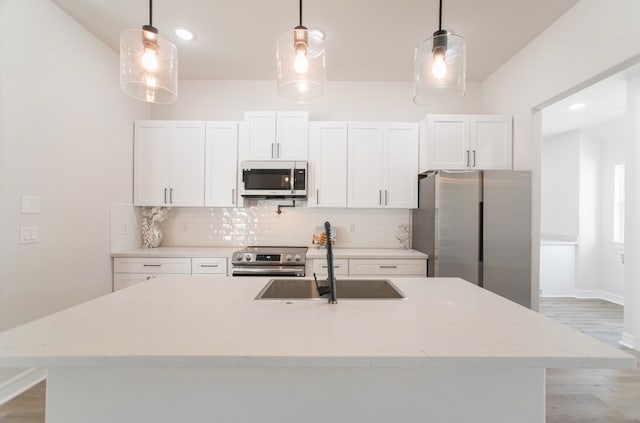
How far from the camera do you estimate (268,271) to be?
2.87 metres

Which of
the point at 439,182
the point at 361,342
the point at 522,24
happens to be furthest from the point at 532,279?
the point at 361,342

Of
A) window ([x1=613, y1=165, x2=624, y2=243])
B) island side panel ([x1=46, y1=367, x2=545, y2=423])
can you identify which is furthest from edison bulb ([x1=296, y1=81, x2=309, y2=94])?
window ([x1=613, y1=165, x2=624, y2=243])

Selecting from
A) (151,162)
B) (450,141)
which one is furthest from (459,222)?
(151,162)

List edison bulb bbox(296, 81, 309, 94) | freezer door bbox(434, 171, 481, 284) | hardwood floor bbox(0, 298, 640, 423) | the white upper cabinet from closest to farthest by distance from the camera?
edison bulb bbox(296, 81, 309, 94)
hardwood floor bbox(0, 298, 640, 423)
freezer door bbox(434, 171, 481, 284)
the white upper cabinet

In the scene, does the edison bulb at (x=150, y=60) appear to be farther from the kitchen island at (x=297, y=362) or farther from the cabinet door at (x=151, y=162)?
the cabinet door at (x=151, y=162)

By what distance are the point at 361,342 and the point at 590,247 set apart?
5.70 m

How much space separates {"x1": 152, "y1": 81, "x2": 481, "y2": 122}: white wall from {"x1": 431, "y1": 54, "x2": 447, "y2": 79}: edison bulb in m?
2.14

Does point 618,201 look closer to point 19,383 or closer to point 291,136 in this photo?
point 291,136

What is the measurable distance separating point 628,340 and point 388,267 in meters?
2.59

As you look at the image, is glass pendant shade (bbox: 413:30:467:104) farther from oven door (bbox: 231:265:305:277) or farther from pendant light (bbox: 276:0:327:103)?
oven door (bbox: 231:265:305:277)

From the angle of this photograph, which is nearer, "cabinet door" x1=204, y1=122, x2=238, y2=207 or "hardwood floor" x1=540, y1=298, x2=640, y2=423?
"hardwood floor" x1=540, y1=298, x2=640, y2=423

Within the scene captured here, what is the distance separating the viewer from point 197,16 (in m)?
2.40

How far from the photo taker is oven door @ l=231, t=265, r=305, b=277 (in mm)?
2846

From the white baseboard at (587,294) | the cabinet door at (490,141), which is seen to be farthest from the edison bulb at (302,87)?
the white baseboard at (587,294)
